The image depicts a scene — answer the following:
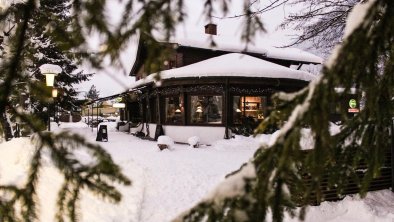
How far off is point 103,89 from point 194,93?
13706 cm

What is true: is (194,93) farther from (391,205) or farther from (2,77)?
Result: (2,77)

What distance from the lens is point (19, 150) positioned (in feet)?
25.1

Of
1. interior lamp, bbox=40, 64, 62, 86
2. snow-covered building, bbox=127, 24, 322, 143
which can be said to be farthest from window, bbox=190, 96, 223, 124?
interior lamp, bbox=40, 64, 62, 86

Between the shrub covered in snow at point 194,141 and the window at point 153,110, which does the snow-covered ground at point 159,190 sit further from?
the window at point 153,110

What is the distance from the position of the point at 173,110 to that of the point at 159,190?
32.5 ft

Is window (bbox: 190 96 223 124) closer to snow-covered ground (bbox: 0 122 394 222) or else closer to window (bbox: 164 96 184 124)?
window (bbox: 164 96 184 124)

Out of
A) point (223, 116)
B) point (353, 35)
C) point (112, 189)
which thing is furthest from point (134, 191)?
point (223, 116)

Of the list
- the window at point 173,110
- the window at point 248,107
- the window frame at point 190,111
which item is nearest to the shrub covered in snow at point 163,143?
the window frame at point 190,111

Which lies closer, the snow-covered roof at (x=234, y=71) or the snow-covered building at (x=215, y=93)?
the snow-covered roof at (x=234, y=71)

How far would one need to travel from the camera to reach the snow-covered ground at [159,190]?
6.11 m

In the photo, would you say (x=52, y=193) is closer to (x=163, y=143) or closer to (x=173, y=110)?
(x=163, y=143)

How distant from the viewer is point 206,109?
Answer: 17.0 m

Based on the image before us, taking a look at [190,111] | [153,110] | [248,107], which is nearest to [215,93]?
[190,111]

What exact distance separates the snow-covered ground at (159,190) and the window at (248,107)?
4343 millimetres
